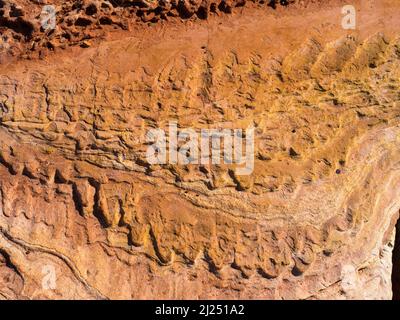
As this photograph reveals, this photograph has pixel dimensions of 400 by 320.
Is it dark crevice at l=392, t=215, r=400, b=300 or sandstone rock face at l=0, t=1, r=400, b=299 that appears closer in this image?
sandstone rock face at l=0, t=1, r=400, b=299

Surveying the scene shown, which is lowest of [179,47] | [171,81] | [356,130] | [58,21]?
[356,130]

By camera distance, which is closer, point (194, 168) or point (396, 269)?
A: point (194, 168)

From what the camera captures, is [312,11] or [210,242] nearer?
[210,242]

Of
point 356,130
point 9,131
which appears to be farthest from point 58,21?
point 356,130

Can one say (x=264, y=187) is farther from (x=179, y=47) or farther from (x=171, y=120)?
(x=179, y=47)

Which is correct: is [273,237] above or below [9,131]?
below

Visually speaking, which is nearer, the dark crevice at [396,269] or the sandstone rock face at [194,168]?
the sandstone rock face at [194,168]

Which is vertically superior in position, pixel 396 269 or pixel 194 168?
pixel 194 168
